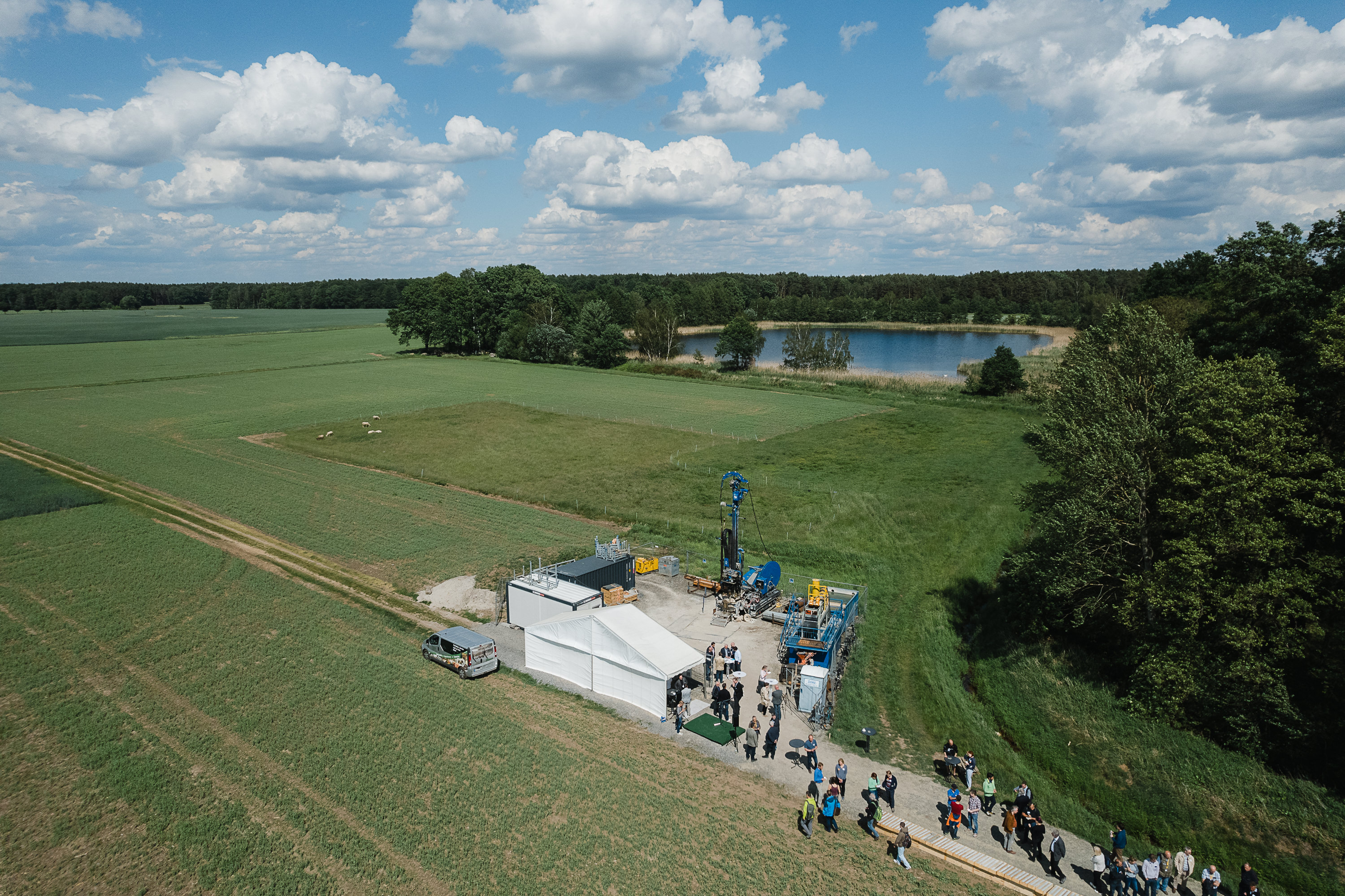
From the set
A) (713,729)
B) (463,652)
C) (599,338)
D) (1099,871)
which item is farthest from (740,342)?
(1099,871)

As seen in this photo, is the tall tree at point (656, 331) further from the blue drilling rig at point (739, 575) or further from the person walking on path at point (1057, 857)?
the person walking on path at point (1057, 857)

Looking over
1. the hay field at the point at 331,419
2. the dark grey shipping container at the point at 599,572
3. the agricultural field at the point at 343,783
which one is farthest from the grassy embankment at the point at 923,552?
Result: the dark grey shipping container at the point at 599,572

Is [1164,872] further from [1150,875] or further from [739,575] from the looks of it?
[739,575]

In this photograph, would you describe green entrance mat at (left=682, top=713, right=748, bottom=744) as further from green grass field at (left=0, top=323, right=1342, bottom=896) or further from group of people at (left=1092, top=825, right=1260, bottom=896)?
group of people at (left=1092, top=825, right=1260, bottom=896)

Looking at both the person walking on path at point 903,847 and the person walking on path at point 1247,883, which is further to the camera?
the person walking on path at point 903,847

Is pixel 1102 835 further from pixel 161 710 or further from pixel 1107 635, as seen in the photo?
pixel 161 710

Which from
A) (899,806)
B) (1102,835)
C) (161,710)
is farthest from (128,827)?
(1102,835)

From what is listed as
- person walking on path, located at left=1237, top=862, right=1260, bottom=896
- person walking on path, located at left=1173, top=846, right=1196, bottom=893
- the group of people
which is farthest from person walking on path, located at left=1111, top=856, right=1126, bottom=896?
person walking on path, located at left=1237, top=862, right=1260, bottom=896

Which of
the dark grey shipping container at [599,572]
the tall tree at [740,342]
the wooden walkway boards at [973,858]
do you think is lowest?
the wooden walkway boards at [973,858]

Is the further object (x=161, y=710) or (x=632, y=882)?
(x=161, y=710)
